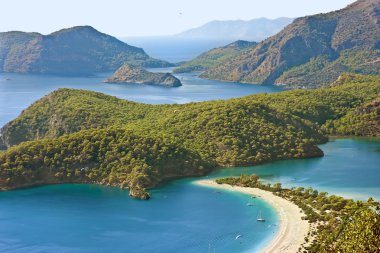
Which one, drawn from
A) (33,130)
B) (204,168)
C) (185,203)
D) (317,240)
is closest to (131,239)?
(185,203)

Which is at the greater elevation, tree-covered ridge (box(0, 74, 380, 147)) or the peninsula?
tree-covered ridge (box(0, 74, 380, 147))

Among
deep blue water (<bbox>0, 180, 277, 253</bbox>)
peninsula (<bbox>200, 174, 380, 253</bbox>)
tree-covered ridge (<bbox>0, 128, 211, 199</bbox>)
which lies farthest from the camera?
tree-covered ridge (<bbox>0, 128, 211, 199</bbox>)

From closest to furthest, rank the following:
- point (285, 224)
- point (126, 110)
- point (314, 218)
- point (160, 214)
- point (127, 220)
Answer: point (285, 224)
point (314, 218)
point (127, 220)
point (160, 214)
point (126, 110)

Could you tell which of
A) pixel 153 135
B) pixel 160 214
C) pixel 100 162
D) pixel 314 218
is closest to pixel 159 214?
pixel 160 214

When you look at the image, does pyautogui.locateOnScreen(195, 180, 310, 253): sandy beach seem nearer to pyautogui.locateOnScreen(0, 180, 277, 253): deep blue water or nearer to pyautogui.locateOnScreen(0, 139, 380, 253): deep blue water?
pyautogui.locateOnScreen(0, 139, 380, 253): deep blue water

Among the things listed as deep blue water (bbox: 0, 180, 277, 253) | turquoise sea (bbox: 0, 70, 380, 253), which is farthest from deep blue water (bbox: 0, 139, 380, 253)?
turquoise sea (bbox: 0, 70, 380, 253)

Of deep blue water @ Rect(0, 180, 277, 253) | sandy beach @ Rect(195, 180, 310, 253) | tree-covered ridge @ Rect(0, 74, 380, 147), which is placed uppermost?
tree-covered ridge @ Rect(0, 74, 380, 147)

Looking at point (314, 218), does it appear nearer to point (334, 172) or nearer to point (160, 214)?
point (160, 214)
